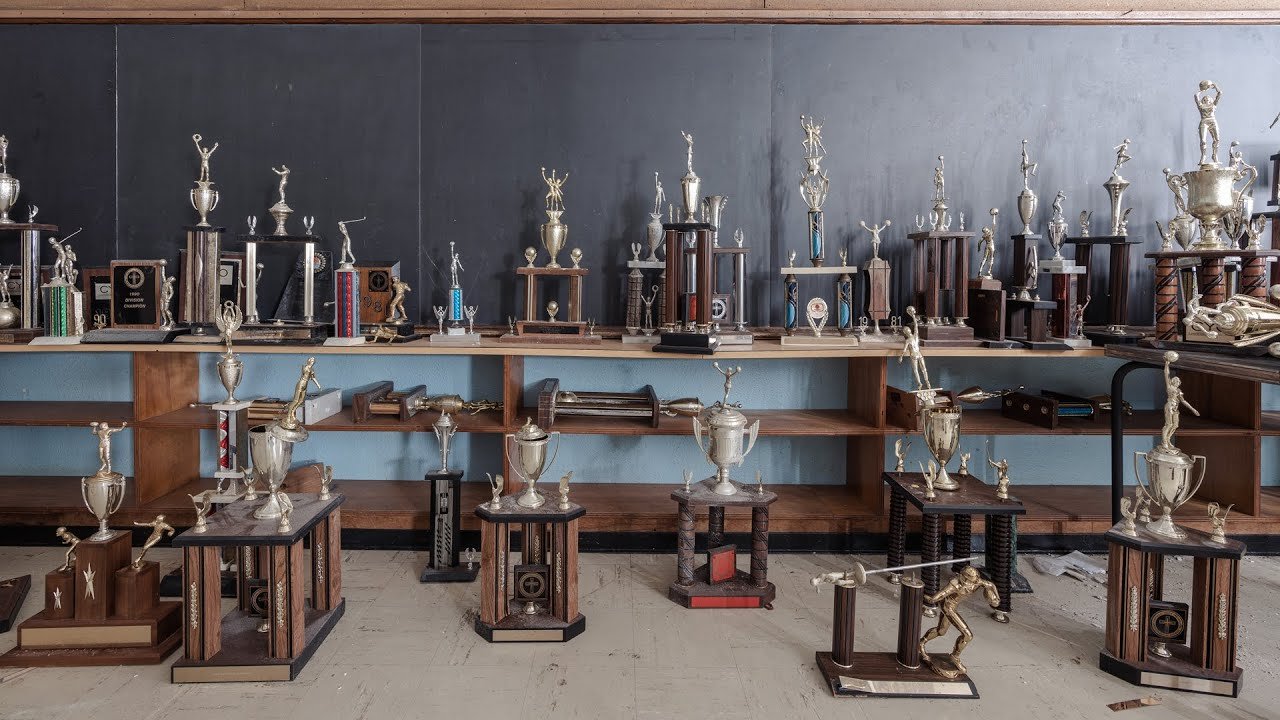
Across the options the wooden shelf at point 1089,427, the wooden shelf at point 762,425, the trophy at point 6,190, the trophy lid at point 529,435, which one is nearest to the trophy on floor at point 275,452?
the trophy lid at point 529,435

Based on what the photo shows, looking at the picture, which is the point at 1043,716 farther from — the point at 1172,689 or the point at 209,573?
the point at 209,573

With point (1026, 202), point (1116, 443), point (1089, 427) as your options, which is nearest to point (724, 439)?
point (1116, 443)

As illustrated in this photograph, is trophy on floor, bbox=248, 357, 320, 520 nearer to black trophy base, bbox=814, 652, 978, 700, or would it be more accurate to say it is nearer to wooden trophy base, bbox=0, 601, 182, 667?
wooden trophy base, bbox=0, 601, 182, 667

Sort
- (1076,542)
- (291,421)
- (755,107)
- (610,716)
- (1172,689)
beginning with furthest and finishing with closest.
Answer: (755,107) → (1076,542) → (291,421) → (1172,689) → (610,716)

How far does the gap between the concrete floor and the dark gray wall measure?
1667 mm

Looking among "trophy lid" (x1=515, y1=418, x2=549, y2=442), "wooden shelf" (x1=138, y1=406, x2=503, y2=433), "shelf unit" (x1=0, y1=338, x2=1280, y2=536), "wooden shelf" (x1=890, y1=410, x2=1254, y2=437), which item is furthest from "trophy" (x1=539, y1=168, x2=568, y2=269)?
"wooden shelf" (x1=890, y1=410, x2=1254, y2=437)

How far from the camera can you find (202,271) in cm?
366

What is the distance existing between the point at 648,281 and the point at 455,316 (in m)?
1.00

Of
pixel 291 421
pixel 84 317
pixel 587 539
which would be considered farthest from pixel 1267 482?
pixel 84 317

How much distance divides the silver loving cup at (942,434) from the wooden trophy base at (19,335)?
3989mm

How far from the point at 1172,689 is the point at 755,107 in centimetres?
302

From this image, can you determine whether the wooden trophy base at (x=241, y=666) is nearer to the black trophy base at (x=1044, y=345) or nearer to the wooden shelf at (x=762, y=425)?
the wooden shelf at (x=762, y=425)

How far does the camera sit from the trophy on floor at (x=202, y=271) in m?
3.63

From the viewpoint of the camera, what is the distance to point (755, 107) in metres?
4.04
